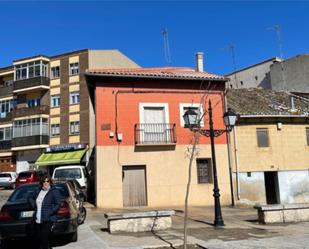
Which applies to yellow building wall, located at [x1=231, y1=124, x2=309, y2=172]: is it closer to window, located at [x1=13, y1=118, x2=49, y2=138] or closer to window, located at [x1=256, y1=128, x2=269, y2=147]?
window, located at [x1=256, y1=128, x2=269, y2=147]

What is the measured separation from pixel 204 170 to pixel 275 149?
431cm

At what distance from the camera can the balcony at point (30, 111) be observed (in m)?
41.1

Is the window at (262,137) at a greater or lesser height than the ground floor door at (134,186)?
greater

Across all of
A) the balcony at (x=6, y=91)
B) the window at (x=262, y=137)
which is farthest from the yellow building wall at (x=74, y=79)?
the window at (x=262, y=137)

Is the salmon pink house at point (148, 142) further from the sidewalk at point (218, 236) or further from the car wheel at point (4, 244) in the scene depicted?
the car wheel at point (4, 244)

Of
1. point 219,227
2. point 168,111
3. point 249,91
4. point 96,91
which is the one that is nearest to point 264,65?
point 249,91

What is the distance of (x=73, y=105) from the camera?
40.4 metres

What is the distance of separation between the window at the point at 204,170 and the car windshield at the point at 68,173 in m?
6.64

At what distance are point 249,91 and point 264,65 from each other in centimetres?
1260

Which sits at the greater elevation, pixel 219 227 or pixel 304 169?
pixel 304 169

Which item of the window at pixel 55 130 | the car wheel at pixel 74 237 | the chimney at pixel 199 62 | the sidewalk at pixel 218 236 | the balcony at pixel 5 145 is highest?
the chimney at pixel 199 62

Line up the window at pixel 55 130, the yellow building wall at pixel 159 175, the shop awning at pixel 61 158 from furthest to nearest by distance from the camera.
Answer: the window at pixel 55 130
the shop awning at pixel 61 158
the yellow building wall at pixel 159 175

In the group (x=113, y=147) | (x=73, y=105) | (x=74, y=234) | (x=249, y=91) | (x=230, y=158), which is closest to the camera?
(x=74, y=234)

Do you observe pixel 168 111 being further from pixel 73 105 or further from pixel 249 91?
pixel 73 105
